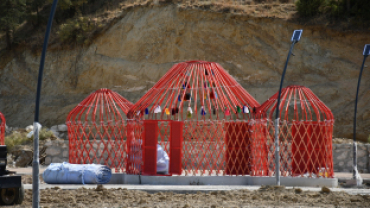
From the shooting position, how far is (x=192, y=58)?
21828 mm

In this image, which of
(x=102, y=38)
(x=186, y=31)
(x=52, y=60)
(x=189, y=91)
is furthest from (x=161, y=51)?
(x=189, y=91)

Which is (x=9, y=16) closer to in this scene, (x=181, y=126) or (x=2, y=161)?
(x=181, y=126)

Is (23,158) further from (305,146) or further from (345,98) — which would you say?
(345,98)

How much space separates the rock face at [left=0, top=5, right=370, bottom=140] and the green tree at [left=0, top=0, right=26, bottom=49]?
2288 mm

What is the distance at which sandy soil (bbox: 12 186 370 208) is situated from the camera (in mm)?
8227

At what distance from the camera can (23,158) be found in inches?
661

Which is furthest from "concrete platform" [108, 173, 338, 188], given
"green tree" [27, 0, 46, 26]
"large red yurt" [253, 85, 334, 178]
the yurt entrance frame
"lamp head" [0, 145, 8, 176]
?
"green tree" [27, 0, 46, 26]

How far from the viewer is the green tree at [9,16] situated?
79.3 feet

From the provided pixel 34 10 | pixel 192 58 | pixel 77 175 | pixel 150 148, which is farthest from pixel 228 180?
pixel 34 10

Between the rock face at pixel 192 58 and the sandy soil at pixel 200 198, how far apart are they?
1150 centimetres

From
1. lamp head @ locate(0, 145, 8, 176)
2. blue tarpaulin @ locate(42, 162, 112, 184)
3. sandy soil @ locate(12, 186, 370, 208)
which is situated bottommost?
sandy soil @ locate(12, 186, 370, 208)

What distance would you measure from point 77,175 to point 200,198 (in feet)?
12.5

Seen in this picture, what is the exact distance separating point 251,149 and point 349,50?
428 inches

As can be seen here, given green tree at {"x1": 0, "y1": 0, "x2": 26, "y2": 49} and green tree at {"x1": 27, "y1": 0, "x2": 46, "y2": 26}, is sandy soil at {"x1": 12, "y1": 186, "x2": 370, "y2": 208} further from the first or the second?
green tree at {"x1": 27, "y1": 0, "x2": 46, "y2": 26}
